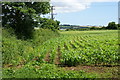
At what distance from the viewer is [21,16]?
1848 cm

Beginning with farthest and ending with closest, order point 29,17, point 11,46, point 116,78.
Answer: point 29,17 → point 11,46 → point 116,78

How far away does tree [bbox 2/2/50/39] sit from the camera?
1758cm

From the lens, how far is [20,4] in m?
17.2

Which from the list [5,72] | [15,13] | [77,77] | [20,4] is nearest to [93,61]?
[77,77]

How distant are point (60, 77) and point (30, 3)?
13.1 metres

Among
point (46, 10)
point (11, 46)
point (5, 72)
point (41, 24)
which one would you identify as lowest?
point (5, 72)

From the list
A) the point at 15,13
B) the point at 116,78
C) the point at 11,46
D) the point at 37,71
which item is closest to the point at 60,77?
the point at 37,71

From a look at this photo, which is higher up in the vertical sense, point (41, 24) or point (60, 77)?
point (41, 24)

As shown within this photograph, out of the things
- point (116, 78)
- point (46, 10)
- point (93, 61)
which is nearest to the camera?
point (116, 78)

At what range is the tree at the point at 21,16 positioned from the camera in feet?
57.7

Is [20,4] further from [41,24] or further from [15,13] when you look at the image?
[41,24]

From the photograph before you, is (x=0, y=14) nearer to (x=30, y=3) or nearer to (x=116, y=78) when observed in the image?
(x=30, y=3)

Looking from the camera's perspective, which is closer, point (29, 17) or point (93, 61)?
point (93, 61)

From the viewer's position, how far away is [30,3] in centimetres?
1873
